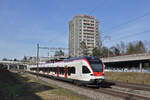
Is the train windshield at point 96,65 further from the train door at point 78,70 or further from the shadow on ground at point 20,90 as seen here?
the shadow on ground at point 20,90

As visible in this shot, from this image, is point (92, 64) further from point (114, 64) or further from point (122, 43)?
point (122, 43)

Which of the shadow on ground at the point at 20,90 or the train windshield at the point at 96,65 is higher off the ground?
the train windshield at the point at 96,65

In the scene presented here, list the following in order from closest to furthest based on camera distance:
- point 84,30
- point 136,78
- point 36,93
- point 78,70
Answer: point 36,93 → point 78,70 → point 136,78 → point 84,30

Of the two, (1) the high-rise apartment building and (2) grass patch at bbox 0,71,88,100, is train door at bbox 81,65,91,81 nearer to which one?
(2) grass patch at bbox 0,71,88,100

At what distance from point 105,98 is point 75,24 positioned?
377 feet

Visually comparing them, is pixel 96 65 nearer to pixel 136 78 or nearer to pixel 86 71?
pixel 86 71

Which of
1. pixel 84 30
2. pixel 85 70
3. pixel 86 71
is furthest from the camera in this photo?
pixel 84 30

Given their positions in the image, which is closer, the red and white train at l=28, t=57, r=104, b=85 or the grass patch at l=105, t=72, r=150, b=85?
the red and white train at l=28, t=57, r=104, b=85

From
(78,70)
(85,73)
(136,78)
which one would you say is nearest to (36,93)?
(85,73)

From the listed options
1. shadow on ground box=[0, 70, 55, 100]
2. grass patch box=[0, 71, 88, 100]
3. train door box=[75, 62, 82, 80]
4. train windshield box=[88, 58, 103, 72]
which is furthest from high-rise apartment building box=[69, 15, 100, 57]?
grass patch box=[0, 71, 88, 100]

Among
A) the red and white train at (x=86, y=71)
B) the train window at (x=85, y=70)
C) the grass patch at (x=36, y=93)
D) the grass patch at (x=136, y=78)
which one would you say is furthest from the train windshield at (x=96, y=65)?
the grass patch at (x=136, y=78)

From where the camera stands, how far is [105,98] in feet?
39.5

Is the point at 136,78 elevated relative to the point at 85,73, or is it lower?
lower

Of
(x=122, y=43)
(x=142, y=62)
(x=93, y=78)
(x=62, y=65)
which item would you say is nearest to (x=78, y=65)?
(x=93, y=78)
